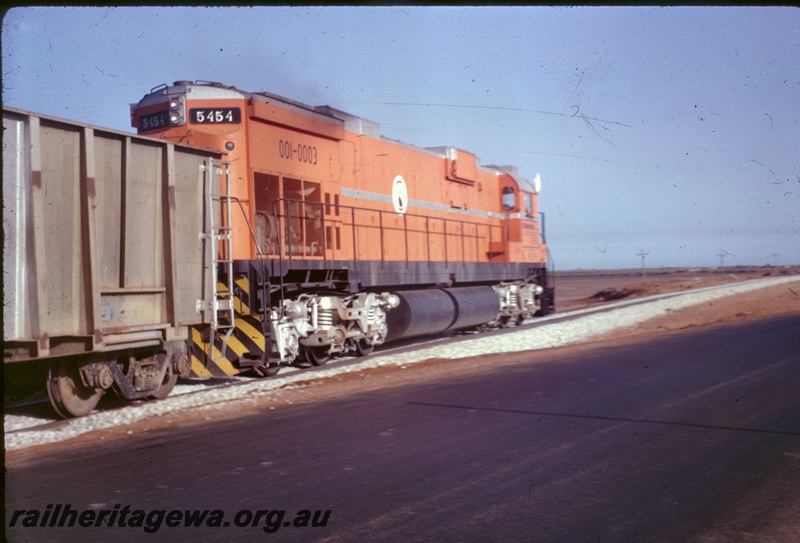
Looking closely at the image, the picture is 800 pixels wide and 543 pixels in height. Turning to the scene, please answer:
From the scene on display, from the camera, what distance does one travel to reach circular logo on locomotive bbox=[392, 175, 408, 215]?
52.6 ft

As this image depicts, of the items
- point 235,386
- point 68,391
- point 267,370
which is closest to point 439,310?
point 267,370

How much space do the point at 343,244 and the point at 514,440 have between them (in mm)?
8041

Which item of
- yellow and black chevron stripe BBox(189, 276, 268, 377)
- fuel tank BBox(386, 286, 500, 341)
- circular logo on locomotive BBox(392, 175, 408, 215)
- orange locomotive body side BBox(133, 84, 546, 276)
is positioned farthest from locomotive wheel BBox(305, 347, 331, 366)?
circular logo on locomotive BBox(392, 175, 408, 215)

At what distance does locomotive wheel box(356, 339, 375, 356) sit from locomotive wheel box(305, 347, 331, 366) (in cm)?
80

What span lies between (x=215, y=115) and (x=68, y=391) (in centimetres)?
480

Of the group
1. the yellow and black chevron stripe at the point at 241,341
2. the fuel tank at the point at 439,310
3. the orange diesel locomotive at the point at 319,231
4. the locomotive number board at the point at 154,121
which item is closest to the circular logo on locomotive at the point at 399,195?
the orange diesel locomotive at the point at 319,231

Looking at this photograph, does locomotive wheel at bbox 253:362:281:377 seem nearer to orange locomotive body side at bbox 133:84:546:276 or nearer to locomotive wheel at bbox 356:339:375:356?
orange locomotive body side at bbox 133:84:546:276

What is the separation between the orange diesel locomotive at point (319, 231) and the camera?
11273 mm

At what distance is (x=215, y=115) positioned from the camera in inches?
451

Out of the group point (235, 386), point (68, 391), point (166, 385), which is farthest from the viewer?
point (235, 386)

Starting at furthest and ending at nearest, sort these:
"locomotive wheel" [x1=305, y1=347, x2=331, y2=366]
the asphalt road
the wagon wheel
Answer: "locomotive wheel" [x1=305, y1=347, x2=331, y2=366], the wagon wheel, the asphalt road

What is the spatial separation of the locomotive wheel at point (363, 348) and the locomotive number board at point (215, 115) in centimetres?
511

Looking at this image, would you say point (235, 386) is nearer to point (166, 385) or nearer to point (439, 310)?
point (166, 385)

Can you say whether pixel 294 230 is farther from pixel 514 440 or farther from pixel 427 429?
pixel 514 440
